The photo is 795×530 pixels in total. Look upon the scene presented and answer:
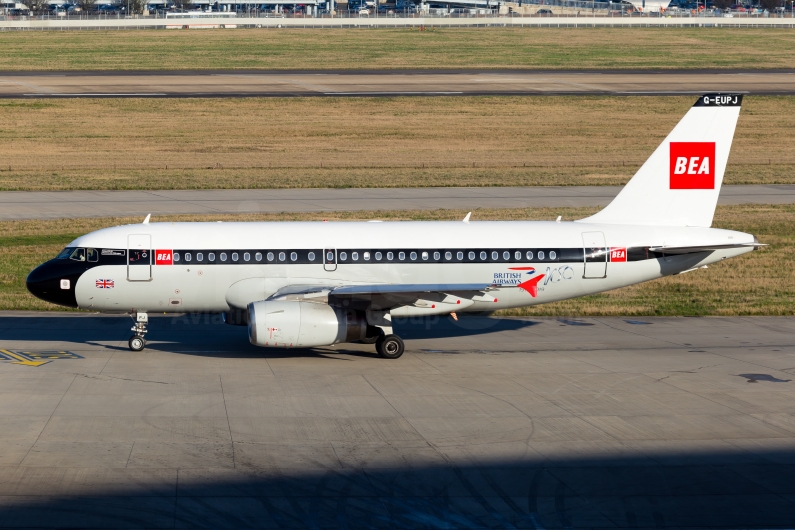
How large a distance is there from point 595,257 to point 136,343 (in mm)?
13248

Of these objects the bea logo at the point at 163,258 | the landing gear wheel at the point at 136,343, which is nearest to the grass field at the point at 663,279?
the landing gear wheel at the point at 136,343

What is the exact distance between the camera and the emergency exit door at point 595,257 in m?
29.5

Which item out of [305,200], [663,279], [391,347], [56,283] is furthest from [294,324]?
[305,200]

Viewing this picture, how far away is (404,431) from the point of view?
21.2 m

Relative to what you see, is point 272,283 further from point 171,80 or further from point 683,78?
point 683,78

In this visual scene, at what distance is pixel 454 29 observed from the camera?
165250 mm

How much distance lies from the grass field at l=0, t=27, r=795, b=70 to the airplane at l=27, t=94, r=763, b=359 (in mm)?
87996

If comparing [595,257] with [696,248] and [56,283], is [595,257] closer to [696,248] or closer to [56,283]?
[696,248]

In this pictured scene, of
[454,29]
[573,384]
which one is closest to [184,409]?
[573,384]

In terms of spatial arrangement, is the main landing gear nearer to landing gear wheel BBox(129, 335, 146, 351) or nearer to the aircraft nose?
landing gear wheel BBox(129, 335, 146, 351)

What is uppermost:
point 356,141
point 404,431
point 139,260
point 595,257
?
point 356,141

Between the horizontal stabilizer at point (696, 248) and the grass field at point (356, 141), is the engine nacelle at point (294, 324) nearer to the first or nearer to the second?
the horizontal stabilizer at point (696, 248)

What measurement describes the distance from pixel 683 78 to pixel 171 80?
51103 millimetres

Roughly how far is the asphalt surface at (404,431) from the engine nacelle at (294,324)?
0.88 meters
